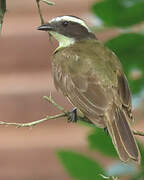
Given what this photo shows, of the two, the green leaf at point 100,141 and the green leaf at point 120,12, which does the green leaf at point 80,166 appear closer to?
the green leaf at point 100,141

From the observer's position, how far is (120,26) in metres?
2.78

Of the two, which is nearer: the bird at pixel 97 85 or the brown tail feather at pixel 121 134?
the brown tail feather at pixel 121 134

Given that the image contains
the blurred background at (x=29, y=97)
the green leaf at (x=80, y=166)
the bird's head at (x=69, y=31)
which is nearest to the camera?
the green leaf at (x=80, y=166)

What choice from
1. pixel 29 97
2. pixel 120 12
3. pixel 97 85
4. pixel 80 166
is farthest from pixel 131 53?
pixel 29 97

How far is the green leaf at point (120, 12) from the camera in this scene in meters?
2.70

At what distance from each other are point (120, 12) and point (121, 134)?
49 cm

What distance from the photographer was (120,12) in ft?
9.09

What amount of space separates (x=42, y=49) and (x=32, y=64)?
15 cm

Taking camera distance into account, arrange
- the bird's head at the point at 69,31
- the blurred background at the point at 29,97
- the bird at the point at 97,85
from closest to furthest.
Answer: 1. the bird at the point at 97,85
2. the bird's head at the point at 69,31
3. the blurred background at the point at 29,97

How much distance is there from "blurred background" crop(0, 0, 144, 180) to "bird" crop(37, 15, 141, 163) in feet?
5.58

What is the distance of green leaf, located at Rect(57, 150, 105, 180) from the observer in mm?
2695

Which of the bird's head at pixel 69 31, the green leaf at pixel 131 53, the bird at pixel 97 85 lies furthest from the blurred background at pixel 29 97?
the green leaf at pixel 131 53

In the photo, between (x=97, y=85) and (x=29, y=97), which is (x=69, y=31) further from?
(x=29, y=97)

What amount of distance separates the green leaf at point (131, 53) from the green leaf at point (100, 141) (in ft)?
0.70
